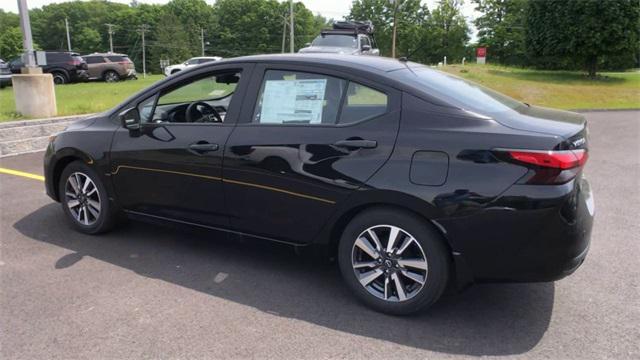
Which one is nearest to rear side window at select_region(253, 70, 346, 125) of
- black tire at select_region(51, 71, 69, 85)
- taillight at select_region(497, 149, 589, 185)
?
taillight at select_region(497, 149, 589, 185)

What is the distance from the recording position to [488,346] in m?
3.08

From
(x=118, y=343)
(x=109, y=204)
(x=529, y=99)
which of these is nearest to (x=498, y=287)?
(x=118, y=343)

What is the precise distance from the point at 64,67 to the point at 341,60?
24911mm

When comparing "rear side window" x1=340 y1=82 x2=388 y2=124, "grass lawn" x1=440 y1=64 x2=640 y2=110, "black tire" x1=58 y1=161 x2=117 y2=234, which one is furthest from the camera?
"grass lawn" x1=440 y1=64 x2=640 y2=110

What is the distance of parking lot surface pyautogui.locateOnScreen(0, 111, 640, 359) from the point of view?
304 cm

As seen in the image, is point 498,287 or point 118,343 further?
point 498,287

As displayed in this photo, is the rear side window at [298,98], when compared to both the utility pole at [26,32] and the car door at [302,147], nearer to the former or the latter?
the car door at [302,147]

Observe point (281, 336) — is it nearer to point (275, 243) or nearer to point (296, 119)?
point (275, 243)

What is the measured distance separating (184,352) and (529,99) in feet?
60.9

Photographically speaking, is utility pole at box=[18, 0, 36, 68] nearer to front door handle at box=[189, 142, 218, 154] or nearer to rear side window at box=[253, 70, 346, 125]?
front door handle at box=[189, 142, 218, 154]

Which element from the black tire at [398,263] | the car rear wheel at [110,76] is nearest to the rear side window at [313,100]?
Answer: the black tire at [398,263]

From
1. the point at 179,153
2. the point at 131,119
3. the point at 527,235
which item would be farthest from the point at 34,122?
the point at 527,235

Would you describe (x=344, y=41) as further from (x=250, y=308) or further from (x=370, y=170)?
(x=250, y=308)

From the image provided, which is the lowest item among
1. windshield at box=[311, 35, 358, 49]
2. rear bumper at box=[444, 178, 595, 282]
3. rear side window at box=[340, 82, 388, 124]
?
rear bumper at box=[444, 178, 595, 282]
